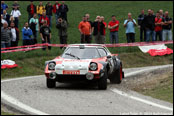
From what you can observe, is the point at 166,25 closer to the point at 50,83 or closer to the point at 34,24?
the point at 34,24

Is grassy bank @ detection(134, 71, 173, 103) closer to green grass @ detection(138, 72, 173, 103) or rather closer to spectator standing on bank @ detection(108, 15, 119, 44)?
green grass @ detection(138, 72, 173, 103)

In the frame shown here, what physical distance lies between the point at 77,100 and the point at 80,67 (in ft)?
7.83

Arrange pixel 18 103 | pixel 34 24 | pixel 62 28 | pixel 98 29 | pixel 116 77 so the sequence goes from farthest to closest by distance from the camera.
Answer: pixel 34 24 → pixel 62 28 → pixel 98 29 → pixel 116 77 → pixel 18 103

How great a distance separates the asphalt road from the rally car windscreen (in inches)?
36.7

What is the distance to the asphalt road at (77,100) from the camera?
10.4 meters

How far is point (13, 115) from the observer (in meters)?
9.72

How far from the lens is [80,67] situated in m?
14.3

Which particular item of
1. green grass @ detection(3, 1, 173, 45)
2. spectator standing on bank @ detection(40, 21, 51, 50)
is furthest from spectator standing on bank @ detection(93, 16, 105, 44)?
green grass @ detection(3, 1, 173, 45)

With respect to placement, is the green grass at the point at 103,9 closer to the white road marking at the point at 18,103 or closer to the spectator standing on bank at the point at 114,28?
the spectator standing on bank at the point at 114,28

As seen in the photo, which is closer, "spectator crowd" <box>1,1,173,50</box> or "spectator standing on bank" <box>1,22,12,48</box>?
"spectator standing on bank" <box>1,22,12,48</box>

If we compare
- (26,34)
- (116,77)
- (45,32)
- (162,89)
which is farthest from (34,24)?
(162,89)

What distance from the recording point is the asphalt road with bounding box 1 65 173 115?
10406 mm

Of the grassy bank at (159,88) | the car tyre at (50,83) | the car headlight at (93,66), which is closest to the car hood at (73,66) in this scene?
the car headlight at (93,66)

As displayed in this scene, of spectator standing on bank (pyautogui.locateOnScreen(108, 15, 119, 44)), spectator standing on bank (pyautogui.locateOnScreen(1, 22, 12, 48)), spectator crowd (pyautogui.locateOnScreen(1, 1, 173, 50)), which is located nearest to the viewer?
spectator standing on bank (pyautogui.locateOnScreen(1, 22, 12, 48))
